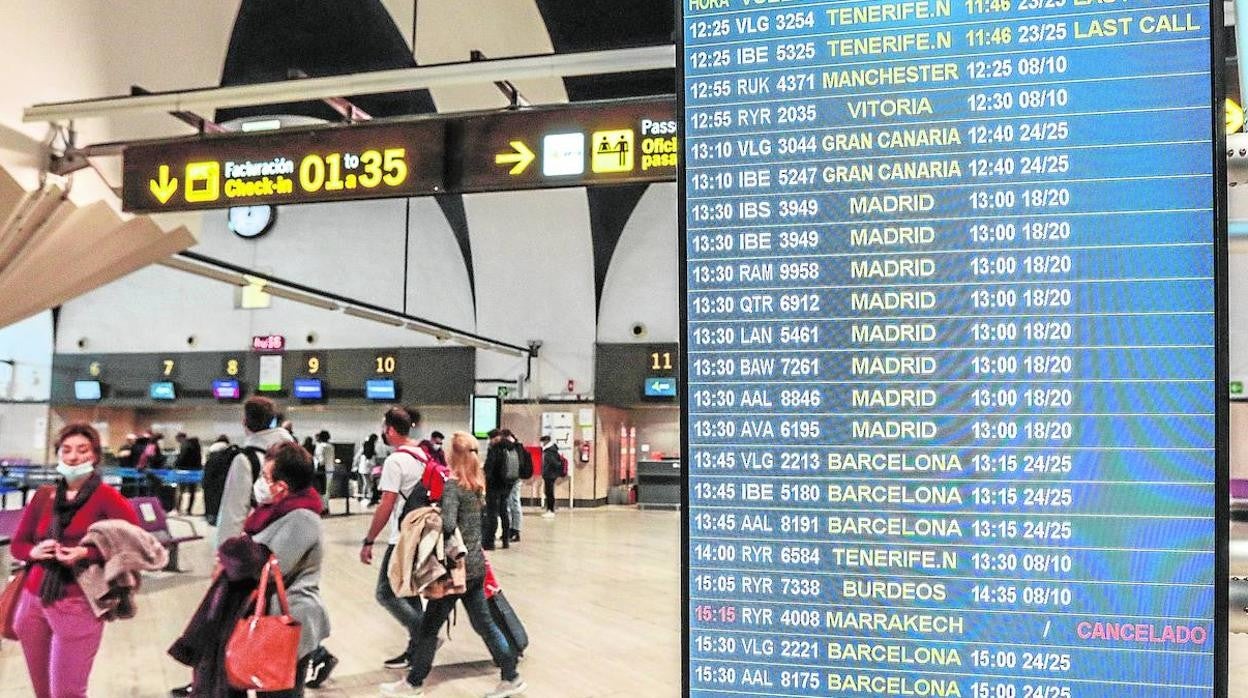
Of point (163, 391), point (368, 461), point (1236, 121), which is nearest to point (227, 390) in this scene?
point (163, 391)

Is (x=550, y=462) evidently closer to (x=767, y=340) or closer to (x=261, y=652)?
(x=261, y=652)

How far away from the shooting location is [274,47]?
8258 millimetres

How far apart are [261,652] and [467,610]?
1845 mm

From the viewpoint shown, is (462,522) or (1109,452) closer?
(1109,452)

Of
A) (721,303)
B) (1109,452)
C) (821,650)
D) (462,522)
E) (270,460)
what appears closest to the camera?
(1109,452)

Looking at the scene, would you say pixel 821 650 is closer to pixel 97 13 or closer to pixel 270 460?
pixel 270 460

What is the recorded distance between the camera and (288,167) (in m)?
5.93

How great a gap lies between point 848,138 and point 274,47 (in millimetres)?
7796

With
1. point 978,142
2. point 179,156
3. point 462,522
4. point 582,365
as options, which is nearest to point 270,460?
point 462,522

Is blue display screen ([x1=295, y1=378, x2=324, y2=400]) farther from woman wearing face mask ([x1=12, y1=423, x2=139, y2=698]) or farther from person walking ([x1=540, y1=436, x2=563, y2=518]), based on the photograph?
woman wearing face mask ([x1=12, y1=423, x2=139, y2=698])

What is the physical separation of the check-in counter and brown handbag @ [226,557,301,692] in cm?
1732

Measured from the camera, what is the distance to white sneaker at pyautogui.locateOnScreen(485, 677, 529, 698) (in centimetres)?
564

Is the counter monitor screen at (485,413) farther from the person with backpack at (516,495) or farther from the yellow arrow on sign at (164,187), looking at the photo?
the yellow arrow on sign at (164,187)

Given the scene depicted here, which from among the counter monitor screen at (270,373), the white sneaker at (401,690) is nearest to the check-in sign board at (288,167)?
the white sneaker at (401,690)
